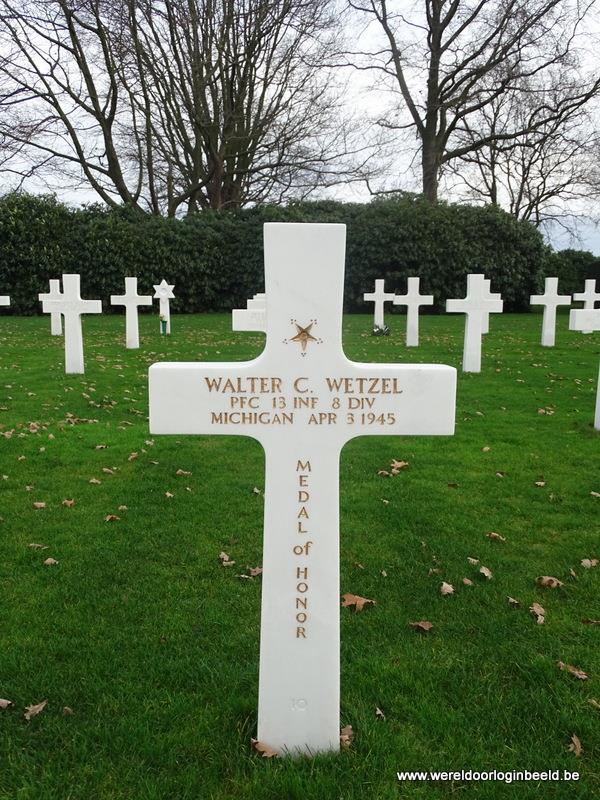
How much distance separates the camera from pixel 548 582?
3.65 m

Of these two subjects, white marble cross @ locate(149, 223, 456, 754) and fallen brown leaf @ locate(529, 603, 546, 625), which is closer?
white marble cross @ locate(149, 223, 456, 754)

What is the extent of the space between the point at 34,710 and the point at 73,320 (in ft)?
25.4

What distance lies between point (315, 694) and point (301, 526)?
61 centimetres

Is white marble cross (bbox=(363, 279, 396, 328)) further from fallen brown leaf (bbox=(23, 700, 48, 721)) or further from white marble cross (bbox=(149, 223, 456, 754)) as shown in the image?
fallen brown leaf (bbox=(23, 700, 48, 721))

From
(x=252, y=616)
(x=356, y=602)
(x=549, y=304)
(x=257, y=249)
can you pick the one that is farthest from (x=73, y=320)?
(x=257, y=249)

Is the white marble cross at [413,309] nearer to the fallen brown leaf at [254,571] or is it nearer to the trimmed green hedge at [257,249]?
the trimmed green hedge at [257,249]

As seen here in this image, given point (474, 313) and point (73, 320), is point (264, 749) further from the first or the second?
point (474, 313)

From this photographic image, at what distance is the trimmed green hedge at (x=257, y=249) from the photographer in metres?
21.2

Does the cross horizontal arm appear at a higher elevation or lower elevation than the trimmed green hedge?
lower

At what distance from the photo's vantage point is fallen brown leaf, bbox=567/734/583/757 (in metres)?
2.37

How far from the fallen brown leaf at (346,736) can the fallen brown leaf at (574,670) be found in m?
1.02

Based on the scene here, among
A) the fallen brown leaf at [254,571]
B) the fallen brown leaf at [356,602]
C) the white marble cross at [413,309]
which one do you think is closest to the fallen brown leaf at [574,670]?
the fallen brown leaf at [356,602]

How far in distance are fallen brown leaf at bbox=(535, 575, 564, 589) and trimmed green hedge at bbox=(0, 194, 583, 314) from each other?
19463 millimetres

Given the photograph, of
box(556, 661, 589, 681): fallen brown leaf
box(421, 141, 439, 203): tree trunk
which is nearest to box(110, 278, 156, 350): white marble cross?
box(556, 661, 589, 681): fallen brown leaf
